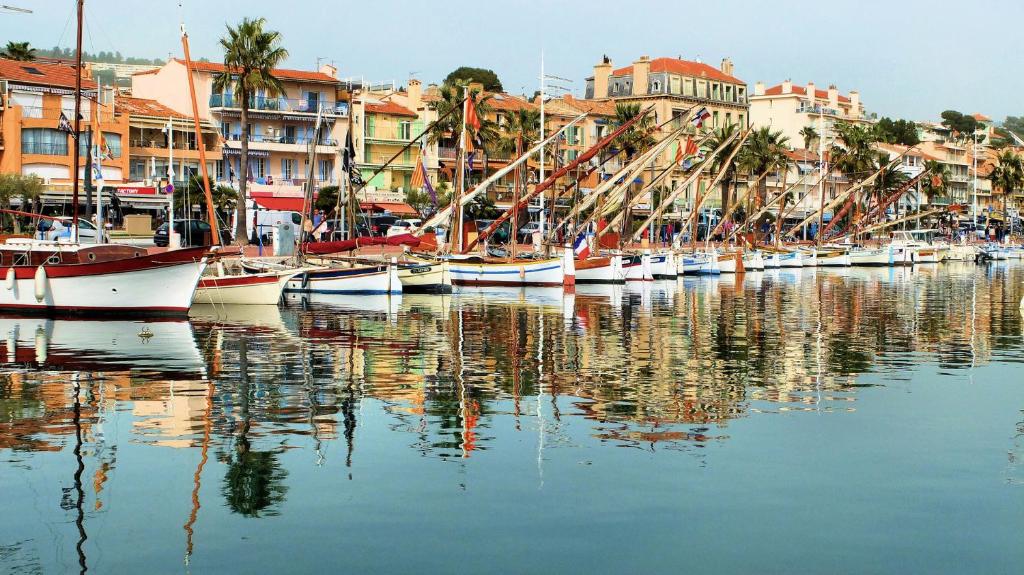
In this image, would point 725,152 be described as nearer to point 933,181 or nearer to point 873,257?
point 873,257

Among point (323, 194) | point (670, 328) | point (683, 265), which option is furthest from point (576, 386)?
point (323, 194)

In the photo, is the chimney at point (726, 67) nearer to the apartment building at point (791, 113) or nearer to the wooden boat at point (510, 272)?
the apartment building at point (791, 113)

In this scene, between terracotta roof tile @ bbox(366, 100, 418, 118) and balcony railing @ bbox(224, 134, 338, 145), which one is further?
terracotta roof tile @ bbox(366, 100, 418, 118)

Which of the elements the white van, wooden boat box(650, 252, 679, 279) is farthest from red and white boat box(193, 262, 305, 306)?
the white van

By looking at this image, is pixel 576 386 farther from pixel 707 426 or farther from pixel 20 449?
pixel 20 449

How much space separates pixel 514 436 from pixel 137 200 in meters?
73.3

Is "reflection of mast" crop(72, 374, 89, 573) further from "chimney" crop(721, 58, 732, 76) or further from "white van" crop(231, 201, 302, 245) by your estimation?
"chimney" crop(721, 58, 732, 76)

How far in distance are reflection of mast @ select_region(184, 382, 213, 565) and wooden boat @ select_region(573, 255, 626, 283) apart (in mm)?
44753

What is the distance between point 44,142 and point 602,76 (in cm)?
8496

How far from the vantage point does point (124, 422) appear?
21656mm

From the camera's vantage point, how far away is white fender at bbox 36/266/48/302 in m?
42.3

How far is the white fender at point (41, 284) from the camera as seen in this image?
42.3 metres

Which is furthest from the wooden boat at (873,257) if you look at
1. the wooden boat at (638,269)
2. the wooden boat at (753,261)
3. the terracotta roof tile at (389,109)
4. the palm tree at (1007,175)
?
the palm tree at (1007,175)

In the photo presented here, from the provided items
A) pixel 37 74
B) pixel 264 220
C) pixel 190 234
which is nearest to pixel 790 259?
pixel 264 220
